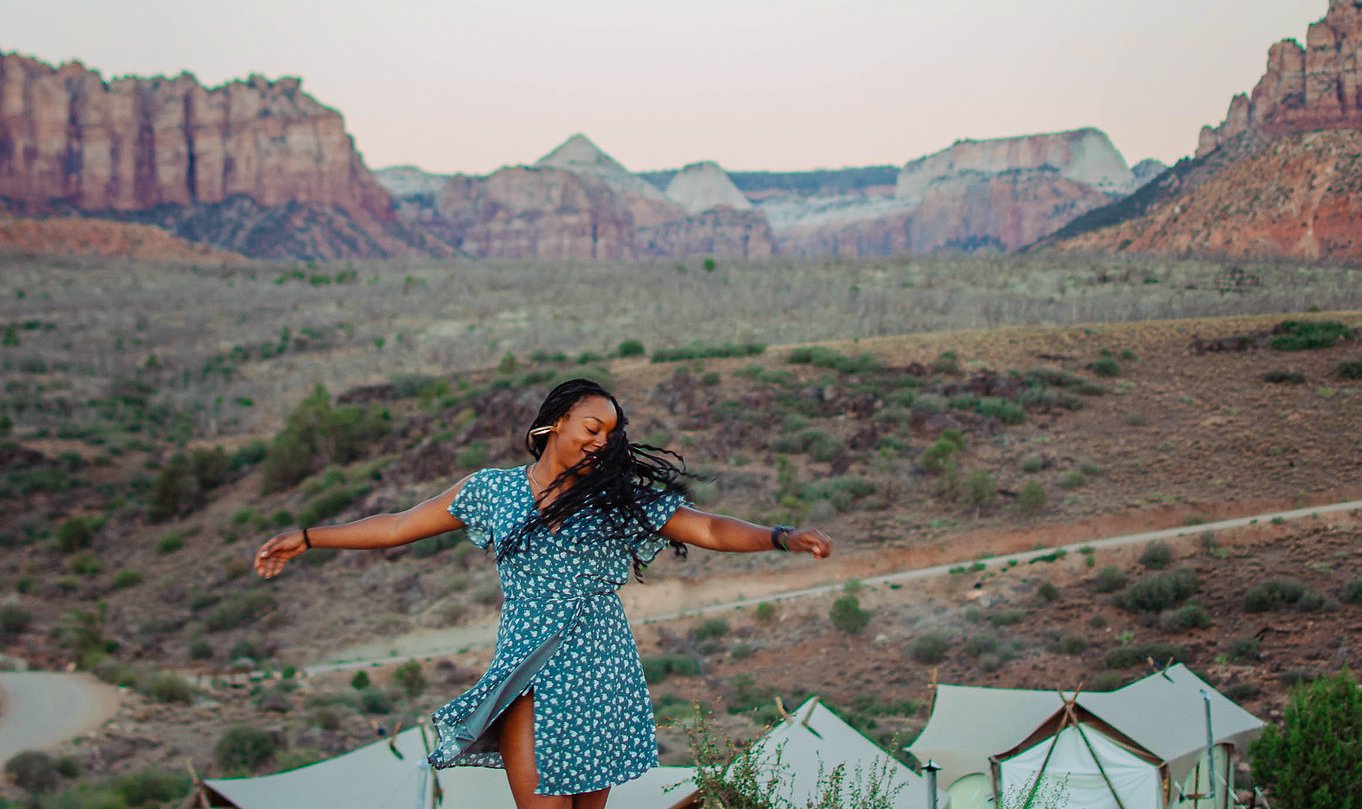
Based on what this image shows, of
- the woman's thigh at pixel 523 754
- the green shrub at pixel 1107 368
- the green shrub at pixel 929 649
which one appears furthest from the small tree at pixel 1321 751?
the green shrub at pixel 1107 368

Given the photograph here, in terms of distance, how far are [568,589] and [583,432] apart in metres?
0.45

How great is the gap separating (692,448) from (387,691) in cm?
1030

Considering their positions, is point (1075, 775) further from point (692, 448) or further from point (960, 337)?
point (960, 337)

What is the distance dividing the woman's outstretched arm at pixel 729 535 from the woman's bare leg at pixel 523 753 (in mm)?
611

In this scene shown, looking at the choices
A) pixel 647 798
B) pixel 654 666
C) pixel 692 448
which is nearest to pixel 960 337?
pixel 692 448

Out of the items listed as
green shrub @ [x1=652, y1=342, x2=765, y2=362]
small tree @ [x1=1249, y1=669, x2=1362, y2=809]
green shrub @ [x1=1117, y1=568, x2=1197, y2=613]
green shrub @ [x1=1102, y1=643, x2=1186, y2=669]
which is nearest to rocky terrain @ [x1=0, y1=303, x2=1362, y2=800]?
green shrub @ [x1=1102, y1=643, x2=1186, y2=669]

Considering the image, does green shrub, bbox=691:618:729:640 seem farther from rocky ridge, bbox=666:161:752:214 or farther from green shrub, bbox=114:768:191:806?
rocky ridge, bbox=666:161:752:214

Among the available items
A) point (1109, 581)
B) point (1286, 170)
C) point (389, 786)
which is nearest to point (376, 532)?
point (389, 786)

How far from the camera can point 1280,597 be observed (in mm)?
12914

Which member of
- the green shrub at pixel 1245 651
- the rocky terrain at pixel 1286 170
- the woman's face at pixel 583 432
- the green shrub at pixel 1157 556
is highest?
the rocky terrain at pixel 1286 170

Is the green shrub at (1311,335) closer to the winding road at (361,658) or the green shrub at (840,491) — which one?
the winding road at (361,658)

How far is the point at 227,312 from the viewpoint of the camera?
48344 mm

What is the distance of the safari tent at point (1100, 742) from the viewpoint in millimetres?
6887

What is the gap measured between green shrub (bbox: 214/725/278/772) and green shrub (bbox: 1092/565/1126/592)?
10647 millimetres
